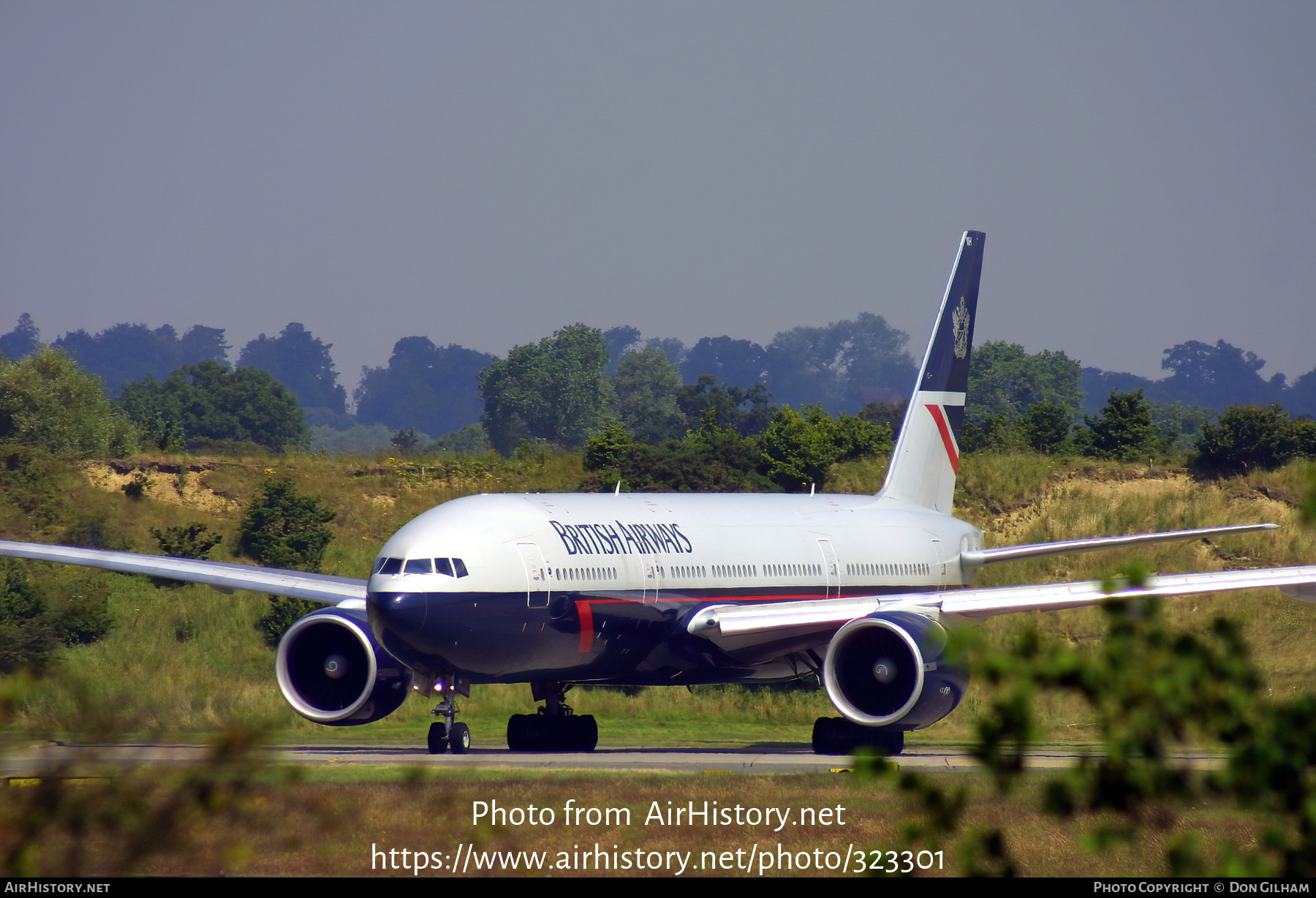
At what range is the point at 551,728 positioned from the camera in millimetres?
24172

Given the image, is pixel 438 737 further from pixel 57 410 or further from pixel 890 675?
pixel 57 410

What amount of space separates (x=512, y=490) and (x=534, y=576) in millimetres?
30056

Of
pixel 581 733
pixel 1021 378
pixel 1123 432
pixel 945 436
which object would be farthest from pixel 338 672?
pixel 1021 378

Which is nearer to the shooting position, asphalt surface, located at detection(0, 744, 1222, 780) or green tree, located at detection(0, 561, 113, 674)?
asphalt surface, located at detection(0, 744, 1222, 780)

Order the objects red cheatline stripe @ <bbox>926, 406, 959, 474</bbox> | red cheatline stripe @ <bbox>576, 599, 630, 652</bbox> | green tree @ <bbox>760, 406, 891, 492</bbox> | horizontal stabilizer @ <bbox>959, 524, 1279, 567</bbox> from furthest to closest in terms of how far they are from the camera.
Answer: green tree @ <bbox>760, 406, 891, 492</bbox> → red cheatline stripe @ <bbox>926, 406, 959, 474</bbox> → horizontal stabilizer @ <bbox>959, 524, 1279, 567</bbox> → red cheatline stripe @ <bbox>576, 599, 630, 652</bbox>

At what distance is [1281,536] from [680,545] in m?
28.1

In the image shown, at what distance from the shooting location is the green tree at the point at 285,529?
4191cm

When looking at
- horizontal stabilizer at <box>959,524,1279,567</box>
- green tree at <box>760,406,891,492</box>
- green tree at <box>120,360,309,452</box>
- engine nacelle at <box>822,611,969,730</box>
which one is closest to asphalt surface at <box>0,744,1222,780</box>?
engine nacelle at <box>822,611,969,730</box>

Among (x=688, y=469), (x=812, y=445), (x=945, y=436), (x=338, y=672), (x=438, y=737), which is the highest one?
(x=812, y=445)

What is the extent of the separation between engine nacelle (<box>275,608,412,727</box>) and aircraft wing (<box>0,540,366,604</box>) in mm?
1555

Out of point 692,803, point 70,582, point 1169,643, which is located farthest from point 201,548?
point 1169,643

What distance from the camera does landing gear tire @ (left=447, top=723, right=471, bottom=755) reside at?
2041 cm

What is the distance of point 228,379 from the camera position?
4670 inches

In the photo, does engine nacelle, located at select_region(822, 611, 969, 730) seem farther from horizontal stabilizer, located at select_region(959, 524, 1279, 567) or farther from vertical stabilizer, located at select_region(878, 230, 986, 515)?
vertical stabilizer, located at select_region(878, 230, 986, 515)
